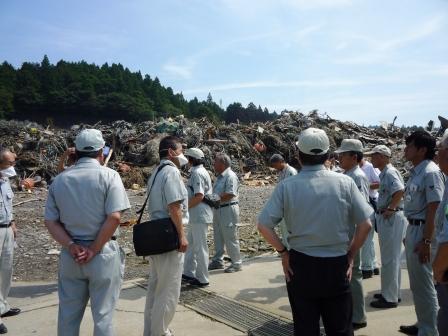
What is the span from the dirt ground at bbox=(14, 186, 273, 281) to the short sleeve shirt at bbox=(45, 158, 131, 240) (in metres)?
3.47

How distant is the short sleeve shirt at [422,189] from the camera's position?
3.53 meters

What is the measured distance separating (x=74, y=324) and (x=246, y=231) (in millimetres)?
6737

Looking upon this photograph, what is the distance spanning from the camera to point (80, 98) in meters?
70.1

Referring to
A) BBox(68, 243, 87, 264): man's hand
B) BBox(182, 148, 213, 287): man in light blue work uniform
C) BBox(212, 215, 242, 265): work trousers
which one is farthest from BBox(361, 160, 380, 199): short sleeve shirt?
BBox(68, 243, 87, 264): man's hand

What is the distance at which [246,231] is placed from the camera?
31.2 ft

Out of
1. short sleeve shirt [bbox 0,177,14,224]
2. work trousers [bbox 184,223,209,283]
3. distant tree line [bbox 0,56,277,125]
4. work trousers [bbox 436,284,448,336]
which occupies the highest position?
distant tree line [bbox 0,56,277,125]

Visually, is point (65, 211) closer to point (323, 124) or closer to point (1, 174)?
point (1, 174)

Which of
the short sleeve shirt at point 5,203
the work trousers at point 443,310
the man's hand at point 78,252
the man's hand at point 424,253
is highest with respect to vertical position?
the short sleeve shirt at point 5,203

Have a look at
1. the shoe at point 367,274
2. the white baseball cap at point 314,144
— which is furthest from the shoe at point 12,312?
the shoe at point 367,274

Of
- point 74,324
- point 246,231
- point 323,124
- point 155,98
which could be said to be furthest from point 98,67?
point 74,324

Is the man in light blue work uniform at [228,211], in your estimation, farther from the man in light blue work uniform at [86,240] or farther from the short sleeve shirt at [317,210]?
the short sleeve shirt at [317,210]

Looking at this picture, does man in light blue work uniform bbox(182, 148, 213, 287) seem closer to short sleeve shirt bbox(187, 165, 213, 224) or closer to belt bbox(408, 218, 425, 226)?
short sleeve shirt bbox(187, 165, 213, 224)

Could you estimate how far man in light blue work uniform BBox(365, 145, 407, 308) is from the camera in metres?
4.58

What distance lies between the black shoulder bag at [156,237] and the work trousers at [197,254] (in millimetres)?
1983
